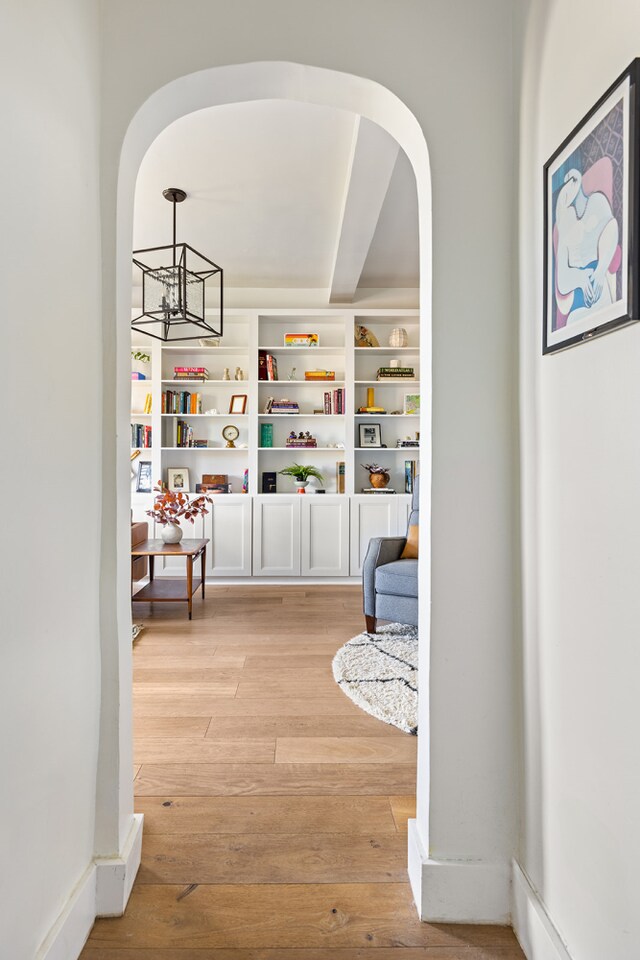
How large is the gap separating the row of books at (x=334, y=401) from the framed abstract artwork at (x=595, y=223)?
13.4 ft

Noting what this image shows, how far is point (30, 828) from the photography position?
1.12 metres

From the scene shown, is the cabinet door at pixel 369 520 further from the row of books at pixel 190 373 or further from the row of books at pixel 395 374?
the row of books at pixel 190 373

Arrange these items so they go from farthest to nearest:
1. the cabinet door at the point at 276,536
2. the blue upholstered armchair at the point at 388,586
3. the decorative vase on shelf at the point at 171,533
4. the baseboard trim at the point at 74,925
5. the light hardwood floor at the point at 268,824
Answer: the cabinet door at the point at 276,536 → the decorative vase on shelf at the point at 171,533 → the blue upholstered armchair at the point at 388,586 → the light hardwood floor at the point at 268,824 → the baseboard trim at the point at 74,925

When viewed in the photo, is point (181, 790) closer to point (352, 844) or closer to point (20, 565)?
point (352, 844)

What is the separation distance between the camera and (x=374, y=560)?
3.69m

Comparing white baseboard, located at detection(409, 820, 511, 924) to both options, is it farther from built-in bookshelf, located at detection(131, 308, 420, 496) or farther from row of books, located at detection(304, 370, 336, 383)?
row of books, located at detection(304, 370, 336, 383)

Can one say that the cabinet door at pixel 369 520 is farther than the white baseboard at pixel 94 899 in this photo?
Yes

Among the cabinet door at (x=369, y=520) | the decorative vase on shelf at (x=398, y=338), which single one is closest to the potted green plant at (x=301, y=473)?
the cabinet door at (x=369, y=520)

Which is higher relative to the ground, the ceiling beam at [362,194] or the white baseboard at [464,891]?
the ceiling beam at [362,194]

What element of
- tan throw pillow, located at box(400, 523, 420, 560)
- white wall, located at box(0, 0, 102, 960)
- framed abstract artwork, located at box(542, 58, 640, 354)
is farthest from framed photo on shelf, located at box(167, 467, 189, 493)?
framed abstract artwork, located at box(542, 58, 640, 354)

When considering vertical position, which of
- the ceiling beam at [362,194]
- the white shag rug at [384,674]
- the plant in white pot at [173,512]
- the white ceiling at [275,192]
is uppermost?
the white ceiling at [275,192]

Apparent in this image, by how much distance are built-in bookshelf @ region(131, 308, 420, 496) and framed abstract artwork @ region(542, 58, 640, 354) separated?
13.3 ft

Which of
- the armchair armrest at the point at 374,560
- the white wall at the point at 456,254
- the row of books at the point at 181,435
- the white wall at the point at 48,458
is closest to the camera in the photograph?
the white wall at the point at 48,458

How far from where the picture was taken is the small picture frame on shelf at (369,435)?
5.43 m
